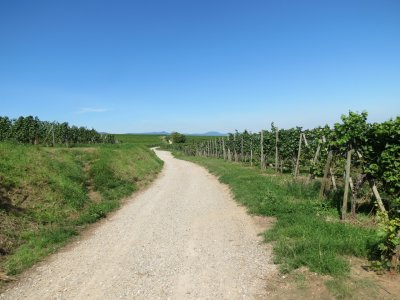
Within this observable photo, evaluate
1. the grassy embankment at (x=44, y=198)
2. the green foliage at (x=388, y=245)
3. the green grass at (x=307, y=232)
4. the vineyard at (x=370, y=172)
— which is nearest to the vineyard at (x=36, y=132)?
the grassy embankment at (x=44, y=198)

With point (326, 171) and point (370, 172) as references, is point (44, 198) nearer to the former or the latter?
point (326, 171)

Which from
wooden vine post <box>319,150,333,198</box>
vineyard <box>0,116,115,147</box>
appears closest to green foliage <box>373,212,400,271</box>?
wooden vine post <box>319,150,333,198</box>

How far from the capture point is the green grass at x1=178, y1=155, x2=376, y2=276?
21.1 ft

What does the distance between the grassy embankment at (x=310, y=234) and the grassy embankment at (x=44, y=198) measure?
5684 millimetres

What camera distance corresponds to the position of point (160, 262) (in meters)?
7.17

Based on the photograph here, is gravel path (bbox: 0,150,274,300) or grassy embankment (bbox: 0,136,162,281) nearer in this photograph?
gravel path (bbox: 0,150,274,300)

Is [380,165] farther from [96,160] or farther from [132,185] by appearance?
[96,160]

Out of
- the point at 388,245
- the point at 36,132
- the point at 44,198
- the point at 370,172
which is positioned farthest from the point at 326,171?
the point at 36,132

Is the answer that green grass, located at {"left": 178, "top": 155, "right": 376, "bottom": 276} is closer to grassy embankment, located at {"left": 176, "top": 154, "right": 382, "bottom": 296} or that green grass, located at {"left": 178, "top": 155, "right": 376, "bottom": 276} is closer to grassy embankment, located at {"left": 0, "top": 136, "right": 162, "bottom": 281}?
grassy embankment, located at {"left": 176, "top": 154, "right": 382, "bottom": 296}

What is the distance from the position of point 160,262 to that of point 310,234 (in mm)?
3633

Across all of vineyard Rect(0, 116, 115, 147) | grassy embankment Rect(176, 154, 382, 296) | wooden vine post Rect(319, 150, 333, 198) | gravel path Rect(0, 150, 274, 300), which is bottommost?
gravel path Rect(0, 150, 274, 300)

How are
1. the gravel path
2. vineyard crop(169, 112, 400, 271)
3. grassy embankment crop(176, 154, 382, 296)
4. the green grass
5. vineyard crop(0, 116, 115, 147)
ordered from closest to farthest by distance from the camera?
the gravel path < vineyard crop(169, 112, 400, 271) < grassy embankment crop(176, 154, 382, 296) < the green grass < vineyard crop(0, 116, 115, 147)

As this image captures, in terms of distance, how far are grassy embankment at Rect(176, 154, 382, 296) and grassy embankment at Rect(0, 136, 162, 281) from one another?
18.6 feet

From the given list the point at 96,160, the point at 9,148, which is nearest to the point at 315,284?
the point at 9,148
